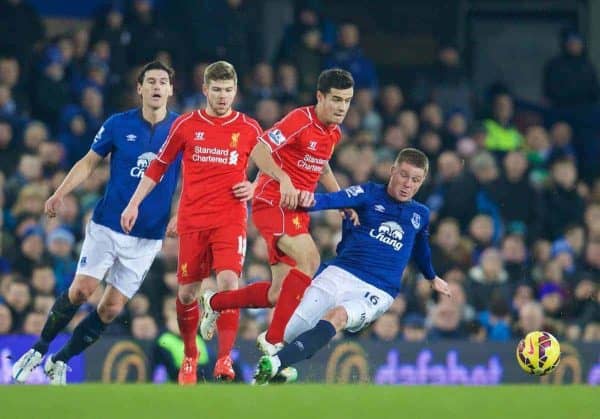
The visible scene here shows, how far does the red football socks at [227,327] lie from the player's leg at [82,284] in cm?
100

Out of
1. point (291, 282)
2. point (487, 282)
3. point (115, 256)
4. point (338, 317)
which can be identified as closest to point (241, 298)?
point (291, 282)

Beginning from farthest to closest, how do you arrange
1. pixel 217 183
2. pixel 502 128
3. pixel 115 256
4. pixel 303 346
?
pixel 502 128 → pixel 115 256 → pixel 217 183 → pixel 303 346

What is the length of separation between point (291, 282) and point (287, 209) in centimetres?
56

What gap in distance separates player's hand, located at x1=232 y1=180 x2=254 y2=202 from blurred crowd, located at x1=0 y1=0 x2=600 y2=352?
3.57m

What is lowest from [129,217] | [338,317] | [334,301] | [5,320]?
[5,320]

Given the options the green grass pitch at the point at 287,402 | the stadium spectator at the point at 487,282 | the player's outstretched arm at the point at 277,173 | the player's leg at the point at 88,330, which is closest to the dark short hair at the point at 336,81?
the player's outstretched arm at the point at 277,173

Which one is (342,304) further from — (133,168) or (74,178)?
(74,178)

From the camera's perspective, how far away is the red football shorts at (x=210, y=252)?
11711mm

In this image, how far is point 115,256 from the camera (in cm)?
1220

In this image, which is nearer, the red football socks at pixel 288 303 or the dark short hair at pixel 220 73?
the dark short hair at pixel 220 73

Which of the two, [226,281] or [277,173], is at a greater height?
[277,173]

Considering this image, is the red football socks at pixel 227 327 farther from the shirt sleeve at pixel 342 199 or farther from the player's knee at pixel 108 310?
the shirt sleeve at pixel 342 199

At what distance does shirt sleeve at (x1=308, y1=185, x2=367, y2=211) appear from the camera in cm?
1129

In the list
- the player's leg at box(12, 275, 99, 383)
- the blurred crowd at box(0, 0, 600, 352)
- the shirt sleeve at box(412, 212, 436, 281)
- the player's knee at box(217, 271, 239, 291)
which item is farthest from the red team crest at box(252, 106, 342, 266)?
the blurred crowd at box(0, 0, 600, 352)
